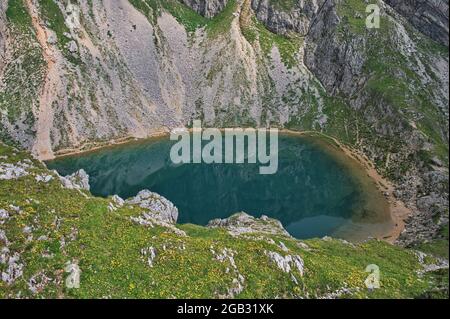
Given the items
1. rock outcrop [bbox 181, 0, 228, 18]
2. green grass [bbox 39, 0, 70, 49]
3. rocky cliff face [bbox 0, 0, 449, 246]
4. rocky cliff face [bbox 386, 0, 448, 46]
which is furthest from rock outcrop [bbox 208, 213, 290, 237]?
rock outcrop [bbox 181, 0, 228, 18]

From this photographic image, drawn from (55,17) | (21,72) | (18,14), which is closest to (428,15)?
(55,17)

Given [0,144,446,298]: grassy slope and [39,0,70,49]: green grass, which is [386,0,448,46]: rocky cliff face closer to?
[39,0,70,49]: green grass

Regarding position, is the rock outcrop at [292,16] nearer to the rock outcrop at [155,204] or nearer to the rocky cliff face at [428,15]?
the rocky cliff face at [428,15]

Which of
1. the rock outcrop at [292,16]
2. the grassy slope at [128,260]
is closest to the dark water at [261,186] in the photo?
the grassy slope at [128,260]

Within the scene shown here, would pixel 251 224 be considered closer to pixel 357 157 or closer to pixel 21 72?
pixel 357 157

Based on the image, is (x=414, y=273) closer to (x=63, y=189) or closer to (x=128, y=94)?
(x=63, y=189)
